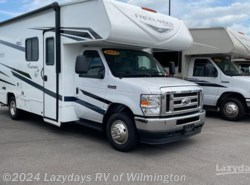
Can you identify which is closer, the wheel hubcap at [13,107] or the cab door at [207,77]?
the wheel hubcap at [13,107]

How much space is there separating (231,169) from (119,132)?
223 centimetres

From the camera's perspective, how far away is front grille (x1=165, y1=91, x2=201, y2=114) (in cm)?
596

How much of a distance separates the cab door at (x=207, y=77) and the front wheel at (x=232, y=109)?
39cm

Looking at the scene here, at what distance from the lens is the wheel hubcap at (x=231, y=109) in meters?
9.90

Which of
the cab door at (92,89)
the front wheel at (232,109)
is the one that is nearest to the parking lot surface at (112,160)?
the cab door at (92,89)

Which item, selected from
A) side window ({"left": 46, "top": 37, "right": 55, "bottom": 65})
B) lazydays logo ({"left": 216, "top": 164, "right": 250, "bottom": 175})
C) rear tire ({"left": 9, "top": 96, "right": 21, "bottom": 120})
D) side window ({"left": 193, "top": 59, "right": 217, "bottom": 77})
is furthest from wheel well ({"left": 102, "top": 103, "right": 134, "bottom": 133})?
side window ({"left": 193, "top": 59, "right": 217, "bottom": 77})

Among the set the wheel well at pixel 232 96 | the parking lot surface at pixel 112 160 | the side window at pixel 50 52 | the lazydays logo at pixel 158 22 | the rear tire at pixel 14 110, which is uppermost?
the lazydays logo at pixel 158 22

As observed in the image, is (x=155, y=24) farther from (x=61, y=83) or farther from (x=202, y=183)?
(x=202, y=183)

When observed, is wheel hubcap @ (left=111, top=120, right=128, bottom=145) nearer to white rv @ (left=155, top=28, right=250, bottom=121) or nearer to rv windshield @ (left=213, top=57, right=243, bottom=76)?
white rv @ (left=155, top=28, right=250, bottom=121)

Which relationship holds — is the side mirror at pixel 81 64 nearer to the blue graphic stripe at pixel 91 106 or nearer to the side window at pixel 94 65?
the side window at pixel 94 65

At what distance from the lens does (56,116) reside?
7461 millimetres

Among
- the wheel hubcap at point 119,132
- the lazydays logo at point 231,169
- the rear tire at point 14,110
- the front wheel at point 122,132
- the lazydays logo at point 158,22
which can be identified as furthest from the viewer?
the rear tire at point 14,110

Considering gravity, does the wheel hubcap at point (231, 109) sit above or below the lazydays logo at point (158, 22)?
below

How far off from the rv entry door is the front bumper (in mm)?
2567
